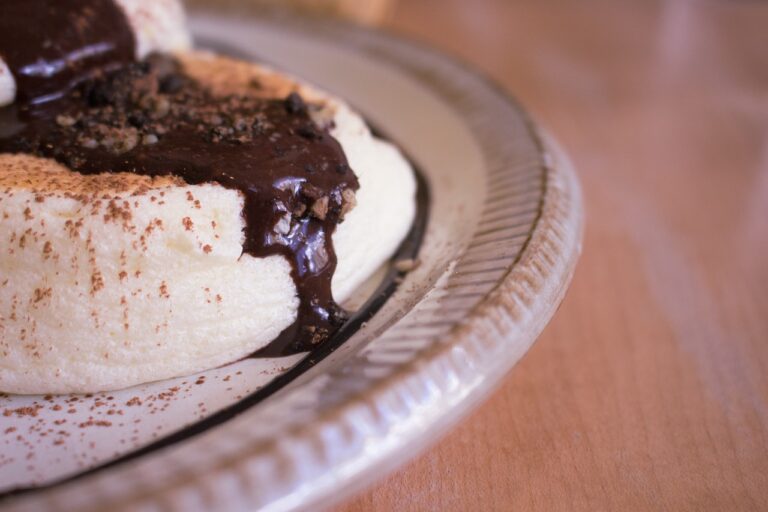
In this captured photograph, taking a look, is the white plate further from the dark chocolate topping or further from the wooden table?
the dark chocolate topping

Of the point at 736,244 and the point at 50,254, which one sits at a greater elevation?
the point at 50,254

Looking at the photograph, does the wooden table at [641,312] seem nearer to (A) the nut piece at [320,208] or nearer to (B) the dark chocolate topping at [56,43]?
(A) the nut piece at [320,208]

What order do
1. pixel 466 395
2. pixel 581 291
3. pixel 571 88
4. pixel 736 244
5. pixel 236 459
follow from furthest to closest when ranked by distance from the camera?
pixel 571 88, pixel 736 244, pixel 581 291, pixel 466 395, pixel 236 459

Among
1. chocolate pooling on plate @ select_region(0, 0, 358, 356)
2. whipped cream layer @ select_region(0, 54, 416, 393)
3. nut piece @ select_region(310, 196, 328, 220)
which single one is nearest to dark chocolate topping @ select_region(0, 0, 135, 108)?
chocolate pooling on plate @ select_region(0, 0, 358, 356)

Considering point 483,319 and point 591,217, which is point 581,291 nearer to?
point 591,217

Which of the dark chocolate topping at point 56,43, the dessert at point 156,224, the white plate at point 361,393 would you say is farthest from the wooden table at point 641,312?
the dark chocolate topping at point 56,43

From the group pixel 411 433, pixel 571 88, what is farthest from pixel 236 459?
pixel 571 88
